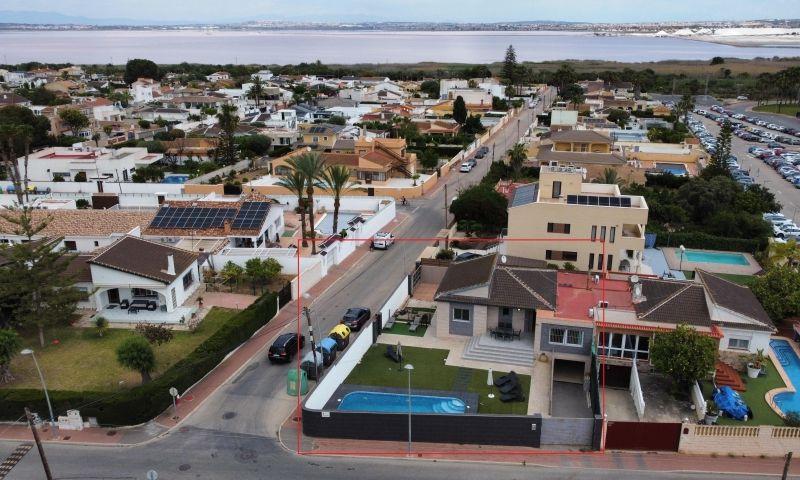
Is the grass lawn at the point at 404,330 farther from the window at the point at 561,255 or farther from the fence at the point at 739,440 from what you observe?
the fence at the point at 739,440

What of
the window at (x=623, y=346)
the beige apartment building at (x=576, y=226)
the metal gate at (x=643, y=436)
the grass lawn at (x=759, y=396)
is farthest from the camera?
the beige apartment building at (x=576, y=226)

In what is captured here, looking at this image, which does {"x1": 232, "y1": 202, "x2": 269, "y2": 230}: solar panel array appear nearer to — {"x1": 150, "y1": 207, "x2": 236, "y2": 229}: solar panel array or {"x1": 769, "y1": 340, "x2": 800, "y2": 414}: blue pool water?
{"x1": 150, "y1": 207, "x2": 236, "y2": 229}: solar panel array

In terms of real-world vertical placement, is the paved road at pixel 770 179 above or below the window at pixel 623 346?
above

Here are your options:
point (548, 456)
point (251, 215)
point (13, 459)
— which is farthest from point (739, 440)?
point (251, 215)

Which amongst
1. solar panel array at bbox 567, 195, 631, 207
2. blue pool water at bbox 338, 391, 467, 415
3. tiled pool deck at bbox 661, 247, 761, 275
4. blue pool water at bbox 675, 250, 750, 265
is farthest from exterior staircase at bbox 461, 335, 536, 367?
blue pool water at bbox 675, 250, 750, 265

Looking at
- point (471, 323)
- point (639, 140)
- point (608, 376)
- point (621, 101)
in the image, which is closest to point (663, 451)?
point (608, 376)

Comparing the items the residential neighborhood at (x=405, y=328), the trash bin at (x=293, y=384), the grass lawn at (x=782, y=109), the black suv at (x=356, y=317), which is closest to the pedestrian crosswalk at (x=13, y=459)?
the residential neighborhood at (x=405, y=328)
